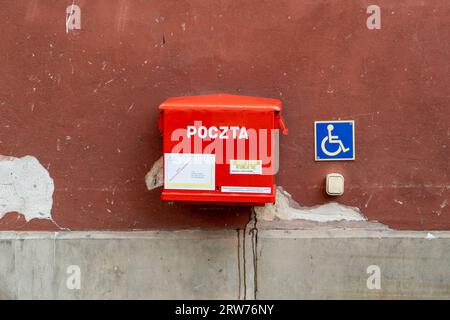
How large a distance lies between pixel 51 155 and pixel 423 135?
2661mm

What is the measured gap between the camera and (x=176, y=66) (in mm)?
3424

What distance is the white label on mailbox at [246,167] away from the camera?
9.85 ft

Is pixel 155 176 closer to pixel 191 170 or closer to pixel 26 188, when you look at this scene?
pixel 191 170

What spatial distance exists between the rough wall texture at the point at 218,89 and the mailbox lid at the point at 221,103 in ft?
0.60

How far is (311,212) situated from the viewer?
137 inches

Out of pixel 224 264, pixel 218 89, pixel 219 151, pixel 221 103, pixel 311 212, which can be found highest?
pixel 218 89

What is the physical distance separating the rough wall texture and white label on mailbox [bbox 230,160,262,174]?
1.69ft

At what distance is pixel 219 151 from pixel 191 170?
0.69 feet

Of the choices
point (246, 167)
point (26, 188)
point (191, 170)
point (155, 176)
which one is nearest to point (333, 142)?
point (246, 167)

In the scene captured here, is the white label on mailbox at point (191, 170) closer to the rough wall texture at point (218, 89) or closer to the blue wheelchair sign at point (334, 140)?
the rough wall texture at point (218, 89)

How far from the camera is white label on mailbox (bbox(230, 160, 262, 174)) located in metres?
3.00

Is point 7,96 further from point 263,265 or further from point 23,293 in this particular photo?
point 263,265

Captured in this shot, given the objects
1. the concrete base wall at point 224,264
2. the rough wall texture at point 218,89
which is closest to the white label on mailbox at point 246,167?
the rough wall texture at point 218,89

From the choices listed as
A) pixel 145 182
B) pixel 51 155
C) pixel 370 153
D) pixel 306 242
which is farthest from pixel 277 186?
pixel 51 155
